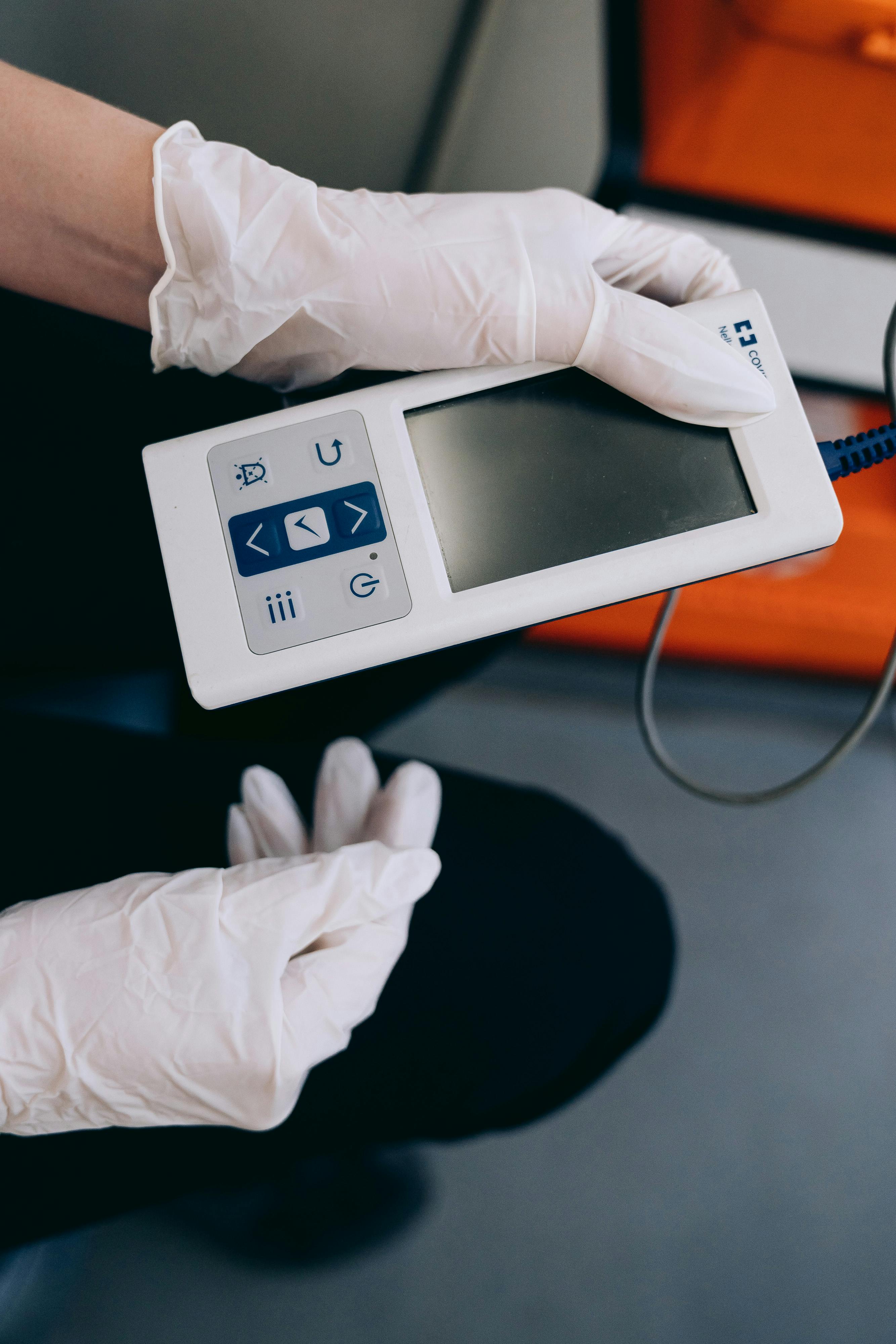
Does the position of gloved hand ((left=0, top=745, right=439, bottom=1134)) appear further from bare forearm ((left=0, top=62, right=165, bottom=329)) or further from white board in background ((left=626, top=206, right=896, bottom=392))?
white board in background ((left=626, top=206, right=896, bottom=392))

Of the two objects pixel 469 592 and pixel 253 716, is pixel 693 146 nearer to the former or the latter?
pixel 469 592

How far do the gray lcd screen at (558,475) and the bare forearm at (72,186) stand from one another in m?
0.22

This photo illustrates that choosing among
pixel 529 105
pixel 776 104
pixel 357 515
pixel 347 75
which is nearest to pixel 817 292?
pixel 776 104

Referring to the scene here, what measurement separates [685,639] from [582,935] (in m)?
0.47

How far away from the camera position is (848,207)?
771 millimetres

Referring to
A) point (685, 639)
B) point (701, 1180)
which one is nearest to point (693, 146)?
point (685, 639)

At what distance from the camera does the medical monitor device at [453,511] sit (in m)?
0.47

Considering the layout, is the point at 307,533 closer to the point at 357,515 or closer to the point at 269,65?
the point at 357,515

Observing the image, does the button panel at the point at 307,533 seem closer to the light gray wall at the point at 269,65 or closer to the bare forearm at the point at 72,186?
the bare forearm at the point at 72,186

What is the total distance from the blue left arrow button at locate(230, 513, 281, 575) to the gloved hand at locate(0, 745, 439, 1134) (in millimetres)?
202

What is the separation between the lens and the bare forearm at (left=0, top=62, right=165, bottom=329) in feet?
1.55

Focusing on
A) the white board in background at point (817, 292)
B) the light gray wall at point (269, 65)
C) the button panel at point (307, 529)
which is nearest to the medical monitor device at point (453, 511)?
the button panel at point (307, 529)

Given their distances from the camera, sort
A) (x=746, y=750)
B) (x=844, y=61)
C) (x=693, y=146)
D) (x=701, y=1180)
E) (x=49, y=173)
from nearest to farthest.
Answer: (x=49, y=173) < (x=844, y=61) < (x=693, y=146) < (x=701, y=1180) < (x=746, y=750)

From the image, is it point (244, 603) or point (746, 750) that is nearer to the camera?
point (244, 603)
